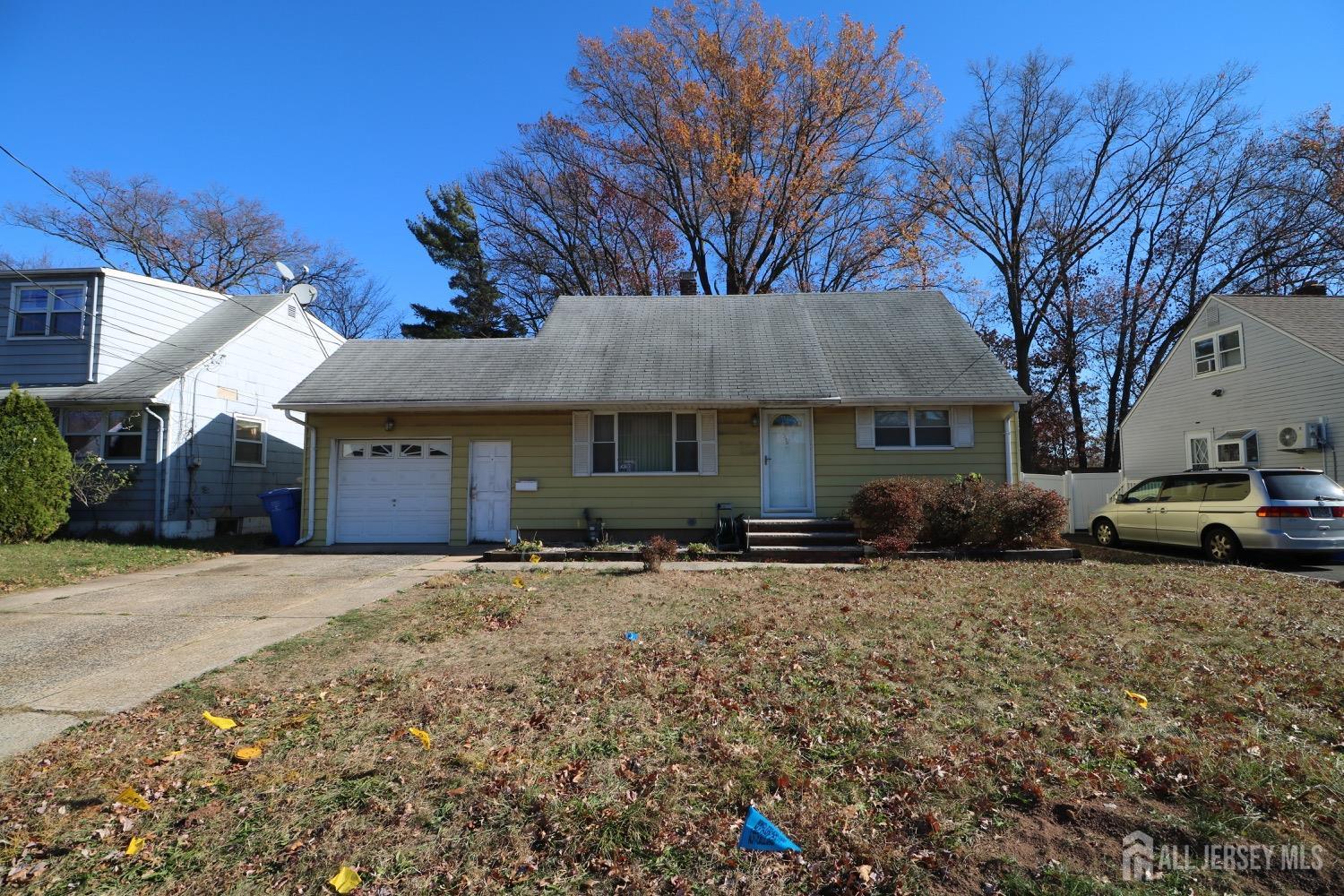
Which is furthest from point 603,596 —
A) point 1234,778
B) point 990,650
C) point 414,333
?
point 414,333

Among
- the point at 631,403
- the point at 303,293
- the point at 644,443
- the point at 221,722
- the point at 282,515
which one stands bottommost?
the point at 221,722

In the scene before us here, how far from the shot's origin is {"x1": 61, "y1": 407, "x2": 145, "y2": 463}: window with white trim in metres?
14.0

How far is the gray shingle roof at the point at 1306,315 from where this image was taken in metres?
14.9

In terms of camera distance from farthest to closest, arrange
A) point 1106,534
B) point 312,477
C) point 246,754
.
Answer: point 1106,534
point 312,477
point 246,754

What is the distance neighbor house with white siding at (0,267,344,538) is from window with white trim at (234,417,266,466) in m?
0.03

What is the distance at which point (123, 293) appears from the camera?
14992 mm

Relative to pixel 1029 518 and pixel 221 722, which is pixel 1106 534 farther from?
pixel 221 722

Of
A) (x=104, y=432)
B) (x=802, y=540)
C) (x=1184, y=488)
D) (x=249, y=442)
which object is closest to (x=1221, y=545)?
(x=1184, y=488)

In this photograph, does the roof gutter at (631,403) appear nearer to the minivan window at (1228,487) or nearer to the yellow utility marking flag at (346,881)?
the minivan window at (1228,487)

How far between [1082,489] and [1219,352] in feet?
16.0

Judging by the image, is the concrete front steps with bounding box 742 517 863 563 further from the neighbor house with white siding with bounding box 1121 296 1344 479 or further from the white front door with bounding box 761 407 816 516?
the neighbor house with white siding with bounding box 1121 296 1344 479

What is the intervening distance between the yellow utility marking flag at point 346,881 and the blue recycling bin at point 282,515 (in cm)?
1246

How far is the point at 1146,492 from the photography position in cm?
1274

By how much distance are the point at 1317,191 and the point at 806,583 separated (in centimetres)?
2522
